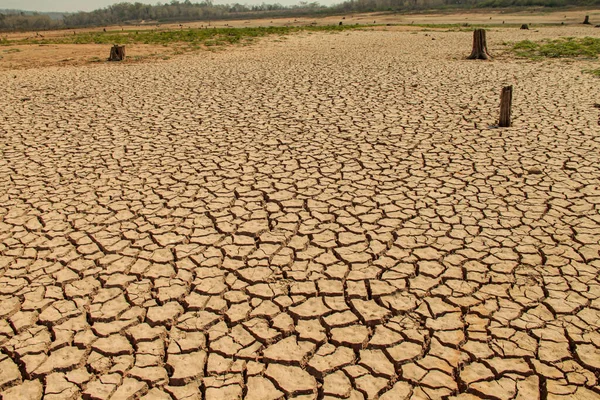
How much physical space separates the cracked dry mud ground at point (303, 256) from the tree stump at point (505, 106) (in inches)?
14.1

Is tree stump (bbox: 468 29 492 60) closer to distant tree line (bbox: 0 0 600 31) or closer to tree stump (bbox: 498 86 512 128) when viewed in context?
tree stump (bbox: 498 86 512 128)

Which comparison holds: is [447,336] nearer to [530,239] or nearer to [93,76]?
[530,239]

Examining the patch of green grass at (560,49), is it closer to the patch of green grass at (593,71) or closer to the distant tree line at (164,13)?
the patch of green grass at (593,71)

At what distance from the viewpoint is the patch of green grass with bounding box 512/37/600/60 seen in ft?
41.5

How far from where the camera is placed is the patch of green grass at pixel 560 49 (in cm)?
1265

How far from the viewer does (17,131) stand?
6.58 m

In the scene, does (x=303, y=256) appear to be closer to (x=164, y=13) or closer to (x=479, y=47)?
(x=479, y=47)

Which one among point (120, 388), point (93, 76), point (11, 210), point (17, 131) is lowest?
point (120, 388)

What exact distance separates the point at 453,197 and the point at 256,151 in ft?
8.12

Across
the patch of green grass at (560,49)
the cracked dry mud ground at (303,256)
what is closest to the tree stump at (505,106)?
the cracked dry mud ground at (303,256)

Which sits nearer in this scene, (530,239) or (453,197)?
Result: (530,239)

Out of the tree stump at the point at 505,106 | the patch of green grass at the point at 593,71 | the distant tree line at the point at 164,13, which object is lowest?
the tree stump at the point at 505,106

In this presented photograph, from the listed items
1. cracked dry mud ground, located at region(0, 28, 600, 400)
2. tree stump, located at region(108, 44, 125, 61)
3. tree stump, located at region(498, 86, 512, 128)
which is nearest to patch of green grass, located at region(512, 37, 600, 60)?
cracked dry mud ground, located at region(0, 28, 600, 400)

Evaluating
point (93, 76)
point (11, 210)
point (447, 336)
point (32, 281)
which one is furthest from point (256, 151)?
point (93, 76)
